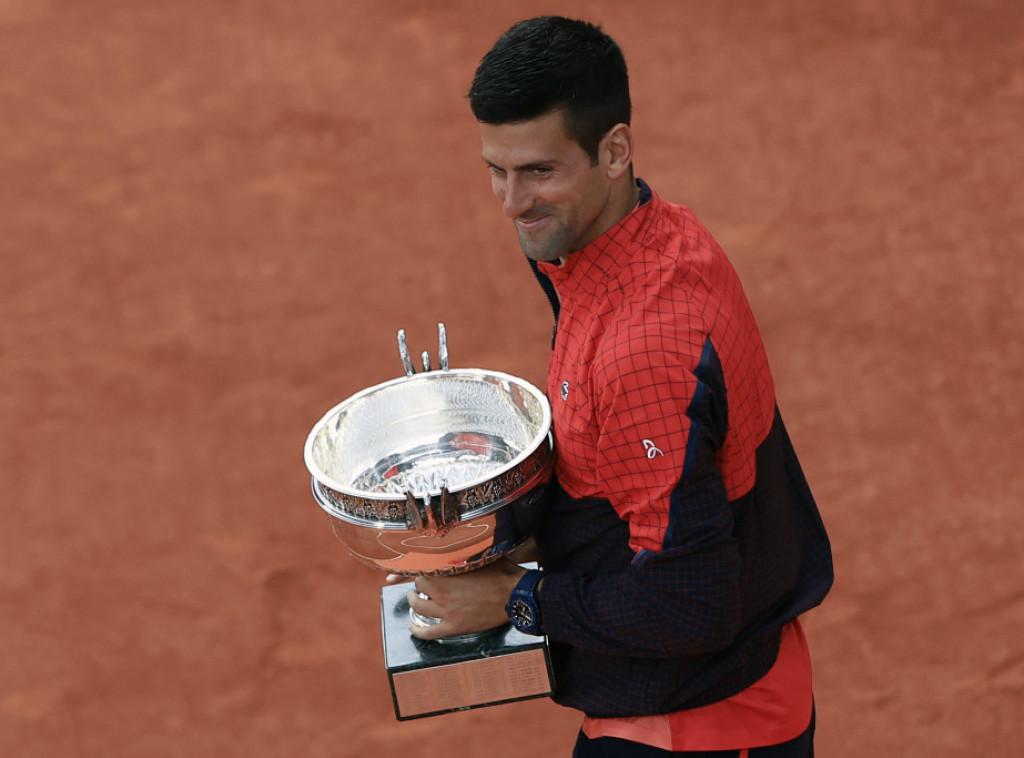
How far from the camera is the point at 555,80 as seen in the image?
1611 mm

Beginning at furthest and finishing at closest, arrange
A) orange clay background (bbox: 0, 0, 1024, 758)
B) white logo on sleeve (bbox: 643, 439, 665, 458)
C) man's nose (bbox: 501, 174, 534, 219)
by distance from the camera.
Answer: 1. orange clay background (bbox: 0, 0, 1024, 758)
2. man's nose (bbox: 501, 174, 534, 219)
3. white logo on sleeve (bbox: 643, 439, 665, 458)

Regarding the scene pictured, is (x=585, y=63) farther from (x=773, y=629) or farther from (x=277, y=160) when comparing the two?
(x=277, y=160)

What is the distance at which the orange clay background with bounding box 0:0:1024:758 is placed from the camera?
11.0ft

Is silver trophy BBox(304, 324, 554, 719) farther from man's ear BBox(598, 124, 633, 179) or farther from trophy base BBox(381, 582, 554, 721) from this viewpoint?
man's ear BBox(598, 124, 633, 179)

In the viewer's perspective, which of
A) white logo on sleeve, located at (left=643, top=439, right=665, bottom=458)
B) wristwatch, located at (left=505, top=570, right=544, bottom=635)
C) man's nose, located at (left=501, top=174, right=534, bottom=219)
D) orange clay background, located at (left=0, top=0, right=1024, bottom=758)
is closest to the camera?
white logo on sleeve, located at (left=643, top=439, right=665, bottom=458)

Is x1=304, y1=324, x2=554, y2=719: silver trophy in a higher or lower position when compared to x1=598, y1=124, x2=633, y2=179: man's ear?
lower

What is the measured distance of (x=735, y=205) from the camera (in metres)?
3.74

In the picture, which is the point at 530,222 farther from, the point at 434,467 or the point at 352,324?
the point at 352,324

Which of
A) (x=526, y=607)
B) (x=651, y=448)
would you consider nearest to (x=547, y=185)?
(x=651, y=448)

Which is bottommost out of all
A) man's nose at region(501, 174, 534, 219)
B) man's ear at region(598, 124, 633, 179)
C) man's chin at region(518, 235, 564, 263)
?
man's chin at region(518, 235, 564, 263)

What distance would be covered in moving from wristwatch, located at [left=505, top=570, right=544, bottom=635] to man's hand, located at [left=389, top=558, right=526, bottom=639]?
0.04 metres

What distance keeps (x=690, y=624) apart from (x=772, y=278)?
2199mm

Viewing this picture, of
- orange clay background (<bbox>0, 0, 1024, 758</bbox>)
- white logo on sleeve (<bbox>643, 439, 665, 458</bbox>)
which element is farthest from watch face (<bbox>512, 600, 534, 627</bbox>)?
orange clay background (<bbox>0, 0, 1024, 758</bbox>)

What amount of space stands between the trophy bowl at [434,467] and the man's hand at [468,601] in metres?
0.03
